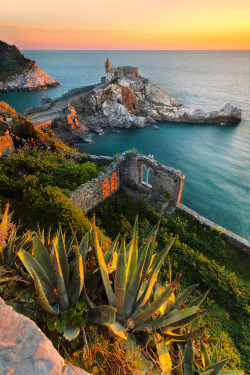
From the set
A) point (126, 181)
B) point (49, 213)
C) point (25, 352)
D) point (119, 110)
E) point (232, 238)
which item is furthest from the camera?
point (119, 110)

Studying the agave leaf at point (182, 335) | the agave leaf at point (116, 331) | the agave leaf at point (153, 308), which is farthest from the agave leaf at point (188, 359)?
the agave leaf at point (116, 331)

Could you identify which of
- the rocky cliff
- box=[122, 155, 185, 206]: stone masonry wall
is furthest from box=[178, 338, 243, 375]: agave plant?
the rocky cliff

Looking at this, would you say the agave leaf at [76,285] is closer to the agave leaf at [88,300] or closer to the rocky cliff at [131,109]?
the agave leaf at [88,300]

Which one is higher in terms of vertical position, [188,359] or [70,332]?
[70,332]

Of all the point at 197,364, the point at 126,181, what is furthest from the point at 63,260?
the point at 126,181

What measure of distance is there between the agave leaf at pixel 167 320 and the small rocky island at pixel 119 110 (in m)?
30.4

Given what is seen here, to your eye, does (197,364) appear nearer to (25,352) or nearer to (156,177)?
(25,352)

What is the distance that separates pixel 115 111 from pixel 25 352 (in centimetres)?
3980

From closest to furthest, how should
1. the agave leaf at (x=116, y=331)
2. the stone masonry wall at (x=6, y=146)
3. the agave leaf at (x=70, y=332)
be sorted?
1. the agave leaf at (x=70, y=332)
2. the agave leaf at (x=116, y=331)
3. the stone masonry wall at (x=6, y=146)

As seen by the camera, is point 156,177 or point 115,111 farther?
point 115,111

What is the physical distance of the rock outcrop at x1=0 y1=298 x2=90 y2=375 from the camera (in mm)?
1722

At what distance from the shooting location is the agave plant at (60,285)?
9.11 feet

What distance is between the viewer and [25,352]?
183 cm

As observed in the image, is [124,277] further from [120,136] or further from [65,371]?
[120,136]
